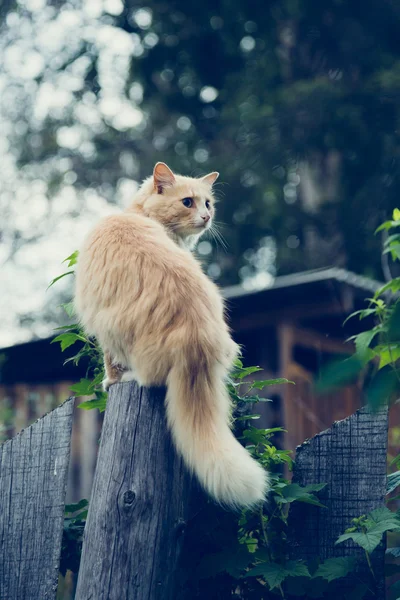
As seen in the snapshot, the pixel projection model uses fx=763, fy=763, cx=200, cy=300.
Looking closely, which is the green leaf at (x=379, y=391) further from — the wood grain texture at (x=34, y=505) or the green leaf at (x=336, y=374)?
the wood grain texture at (x=34, y=505)

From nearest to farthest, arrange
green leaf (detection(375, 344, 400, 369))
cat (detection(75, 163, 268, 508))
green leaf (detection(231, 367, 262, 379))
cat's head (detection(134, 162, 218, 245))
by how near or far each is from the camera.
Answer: cat (detection(75, 163, 268, 508))
green leaf (detection(375, 344, 400, 369))
green leaf (detection(231, 367, 262, 379))
cat's head (detection(134, 162, 218, 245))

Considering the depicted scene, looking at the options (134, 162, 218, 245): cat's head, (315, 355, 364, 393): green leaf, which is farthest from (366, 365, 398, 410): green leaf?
(134, 162, 218, 245): cat's head

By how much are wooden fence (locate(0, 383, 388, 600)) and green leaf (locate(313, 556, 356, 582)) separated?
72mm

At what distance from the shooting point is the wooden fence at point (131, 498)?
2354mm

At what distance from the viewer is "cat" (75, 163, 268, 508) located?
94.7 inches

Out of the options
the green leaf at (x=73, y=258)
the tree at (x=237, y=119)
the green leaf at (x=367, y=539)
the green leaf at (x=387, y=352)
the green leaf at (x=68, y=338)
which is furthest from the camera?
the tree at (x=237, y=119)

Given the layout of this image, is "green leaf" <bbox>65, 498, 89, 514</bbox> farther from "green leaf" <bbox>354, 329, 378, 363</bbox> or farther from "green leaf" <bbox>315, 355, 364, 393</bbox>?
"green leaf" <bbox>315, 355, 364, 393</bbox>

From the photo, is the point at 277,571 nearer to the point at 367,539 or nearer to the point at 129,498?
the point at 367,539

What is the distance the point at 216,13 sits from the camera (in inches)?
531

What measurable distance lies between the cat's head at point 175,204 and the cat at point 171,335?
642 millimetres

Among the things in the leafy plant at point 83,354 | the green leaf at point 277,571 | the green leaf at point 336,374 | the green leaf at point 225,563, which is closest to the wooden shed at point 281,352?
the leafy plant at point 83,354

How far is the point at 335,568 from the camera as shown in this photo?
2.42 metres

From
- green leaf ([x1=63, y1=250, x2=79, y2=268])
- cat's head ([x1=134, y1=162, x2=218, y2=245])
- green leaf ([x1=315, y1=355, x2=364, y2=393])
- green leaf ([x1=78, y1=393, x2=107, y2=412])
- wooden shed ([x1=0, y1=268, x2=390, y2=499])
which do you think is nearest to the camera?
green leaf ([x1=315, y1=355, x2=364, y2=393])

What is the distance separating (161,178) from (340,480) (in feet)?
6.63
